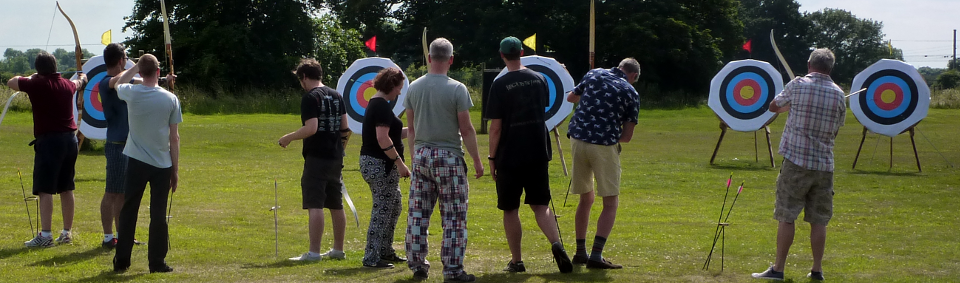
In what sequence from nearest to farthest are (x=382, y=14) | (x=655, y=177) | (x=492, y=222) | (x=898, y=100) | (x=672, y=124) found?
(x=492, y=222)
(x=655, y=177)
(x=898, y=100)
(x=672, y=124)
(x=382, y=14)

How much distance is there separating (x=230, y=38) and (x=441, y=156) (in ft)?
127

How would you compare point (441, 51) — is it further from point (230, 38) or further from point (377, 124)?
point (230, 38)

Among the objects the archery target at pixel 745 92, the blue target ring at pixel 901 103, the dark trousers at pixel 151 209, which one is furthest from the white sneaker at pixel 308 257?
the blue target ring at pixel 901 103

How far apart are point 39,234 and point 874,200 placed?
30.8ft

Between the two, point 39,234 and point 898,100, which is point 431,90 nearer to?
point 39,234

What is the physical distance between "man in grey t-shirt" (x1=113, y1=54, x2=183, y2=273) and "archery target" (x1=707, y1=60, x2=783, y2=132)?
1254 cm

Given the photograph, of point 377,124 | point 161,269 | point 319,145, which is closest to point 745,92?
point 319,145

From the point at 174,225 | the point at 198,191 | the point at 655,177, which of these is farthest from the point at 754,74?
the point at 174,225

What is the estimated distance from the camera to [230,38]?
139 ft

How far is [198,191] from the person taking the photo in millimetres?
11672

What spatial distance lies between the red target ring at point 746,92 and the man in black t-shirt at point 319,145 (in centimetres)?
1198

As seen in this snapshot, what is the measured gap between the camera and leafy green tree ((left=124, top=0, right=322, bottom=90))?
41.9 m

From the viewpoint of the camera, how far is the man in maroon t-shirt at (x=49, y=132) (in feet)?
22.8

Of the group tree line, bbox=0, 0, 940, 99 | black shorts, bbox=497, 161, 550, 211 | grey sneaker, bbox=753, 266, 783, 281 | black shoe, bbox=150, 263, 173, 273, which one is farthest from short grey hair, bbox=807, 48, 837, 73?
tree line, bbox=0, 0, 940, 99
